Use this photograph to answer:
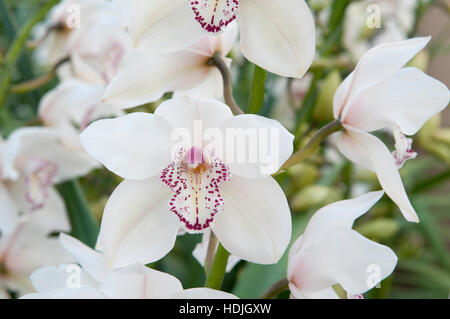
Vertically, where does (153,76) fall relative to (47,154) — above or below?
above

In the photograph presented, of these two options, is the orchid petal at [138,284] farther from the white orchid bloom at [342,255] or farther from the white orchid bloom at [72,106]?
the white orchid bloom at [72,106]

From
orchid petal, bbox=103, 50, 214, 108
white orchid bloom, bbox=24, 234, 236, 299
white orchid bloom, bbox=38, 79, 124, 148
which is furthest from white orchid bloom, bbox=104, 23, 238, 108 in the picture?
white orchid bloom, bbox=38, 79, 124, 148

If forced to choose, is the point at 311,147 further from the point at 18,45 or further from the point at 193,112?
the point at 18,45

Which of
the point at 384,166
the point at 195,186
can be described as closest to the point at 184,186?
the point at 195,186

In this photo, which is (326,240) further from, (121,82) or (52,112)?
(52,112)

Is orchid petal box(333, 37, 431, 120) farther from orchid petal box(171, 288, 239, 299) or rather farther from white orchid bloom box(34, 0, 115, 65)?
white orchid bloom box(34, 0, 115, 65)

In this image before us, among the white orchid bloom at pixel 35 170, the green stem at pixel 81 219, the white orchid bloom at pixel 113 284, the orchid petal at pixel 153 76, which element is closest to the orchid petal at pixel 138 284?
the white orchid bloom at pixel 113 284
